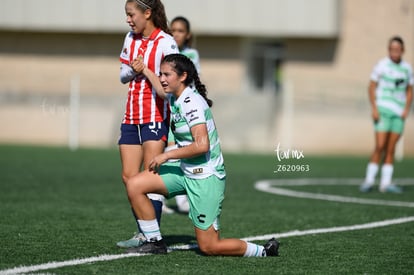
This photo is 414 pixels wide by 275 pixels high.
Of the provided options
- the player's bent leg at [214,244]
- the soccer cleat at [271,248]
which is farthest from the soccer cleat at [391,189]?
the player's bent leg at [214,244]

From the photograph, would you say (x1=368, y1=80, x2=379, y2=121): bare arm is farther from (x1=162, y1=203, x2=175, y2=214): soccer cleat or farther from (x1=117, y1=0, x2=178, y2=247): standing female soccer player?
(x1=117, y1=0, x2=178, y2=247): standing female soccer player

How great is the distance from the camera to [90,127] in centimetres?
2802

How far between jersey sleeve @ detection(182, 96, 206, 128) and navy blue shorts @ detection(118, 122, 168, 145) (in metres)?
0.83

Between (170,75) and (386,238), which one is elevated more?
(170,75)

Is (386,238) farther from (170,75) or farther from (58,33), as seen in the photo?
(58,33)

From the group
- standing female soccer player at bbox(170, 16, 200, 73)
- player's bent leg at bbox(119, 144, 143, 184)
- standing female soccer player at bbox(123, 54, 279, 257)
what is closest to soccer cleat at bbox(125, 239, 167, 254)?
standing female soccer player at bbox(123, 54, 279, 257)

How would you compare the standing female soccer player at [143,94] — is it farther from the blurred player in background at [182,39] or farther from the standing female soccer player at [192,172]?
the blurred player in background at [182,39]

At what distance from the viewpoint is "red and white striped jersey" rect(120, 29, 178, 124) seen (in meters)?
7.99

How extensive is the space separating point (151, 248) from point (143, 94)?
141cm

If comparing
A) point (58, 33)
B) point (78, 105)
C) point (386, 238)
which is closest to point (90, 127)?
point (78, 105)

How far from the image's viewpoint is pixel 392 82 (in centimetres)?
1371

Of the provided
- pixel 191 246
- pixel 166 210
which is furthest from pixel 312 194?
pixel 191 246

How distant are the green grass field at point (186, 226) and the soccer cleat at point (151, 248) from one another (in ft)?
0.32

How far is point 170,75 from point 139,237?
61.3 inches
